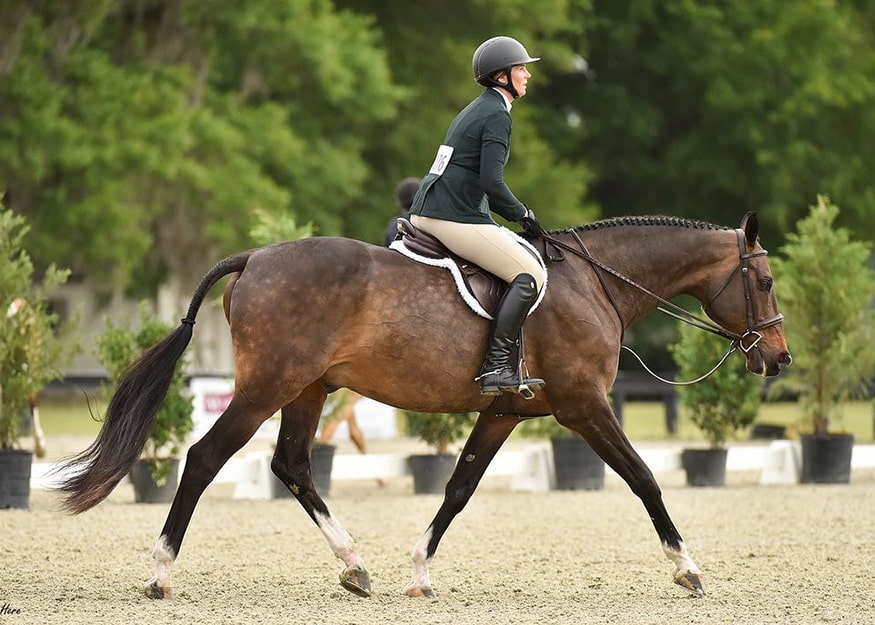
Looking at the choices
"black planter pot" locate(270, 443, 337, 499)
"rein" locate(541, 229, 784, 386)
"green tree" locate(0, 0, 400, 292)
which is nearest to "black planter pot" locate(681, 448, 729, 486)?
"black planter pot" locate(270, 443, 337, 499)

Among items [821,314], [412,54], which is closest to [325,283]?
[821,314]

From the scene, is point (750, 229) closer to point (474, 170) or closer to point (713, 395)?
point (474, 170)

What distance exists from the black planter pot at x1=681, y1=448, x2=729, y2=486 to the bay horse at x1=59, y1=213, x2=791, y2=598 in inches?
234

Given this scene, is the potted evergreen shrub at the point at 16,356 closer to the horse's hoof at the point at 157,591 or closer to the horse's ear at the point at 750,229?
the horse's hoof at the point at 157,591

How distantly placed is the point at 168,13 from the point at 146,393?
71.8 feet

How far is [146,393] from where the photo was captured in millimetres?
7652

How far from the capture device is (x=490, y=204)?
7.76 meters

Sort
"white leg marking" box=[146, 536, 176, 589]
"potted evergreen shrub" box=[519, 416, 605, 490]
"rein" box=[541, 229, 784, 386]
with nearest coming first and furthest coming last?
"white leg marking" box=[146, 536, 176, 589] → "rein" box=[541, 229, 784, 386] → "potted evergreen shrub" box=[519, 416, 605, 490]

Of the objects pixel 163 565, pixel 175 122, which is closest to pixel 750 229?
pixel 163 565

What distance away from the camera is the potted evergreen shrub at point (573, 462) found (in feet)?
44.0

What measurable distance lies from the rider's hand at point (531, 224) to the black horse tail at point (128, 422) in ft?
4.83

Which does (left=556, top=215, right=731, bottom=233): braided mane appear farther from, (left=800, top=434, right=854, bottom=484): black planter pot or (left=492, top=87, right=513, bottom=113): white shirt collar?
(left=800, top=434, right=854, bottom=484): black planter pot

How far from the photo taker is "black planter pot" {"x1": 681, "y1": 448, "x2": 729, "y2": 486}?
13.8m

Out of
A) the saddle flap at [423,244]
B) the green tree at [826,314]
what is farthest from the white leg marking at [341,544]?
the green tree at [826,314]
